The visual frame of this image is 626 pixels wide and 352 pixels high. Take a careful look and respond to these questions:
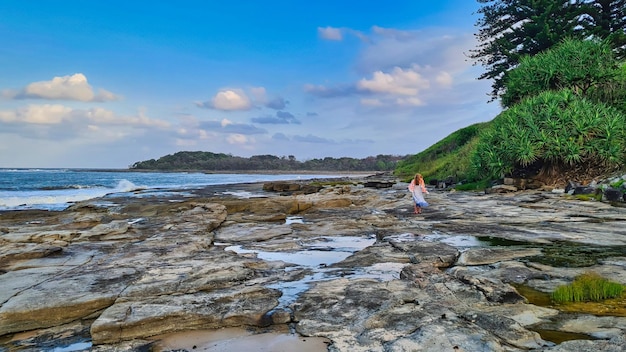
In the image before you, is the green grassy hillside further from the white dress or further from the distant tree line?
the distant tree line

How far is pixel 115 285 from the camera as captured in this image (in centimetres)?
599

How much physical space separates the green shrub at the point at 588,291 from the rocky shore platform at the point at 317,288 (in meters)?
0.17

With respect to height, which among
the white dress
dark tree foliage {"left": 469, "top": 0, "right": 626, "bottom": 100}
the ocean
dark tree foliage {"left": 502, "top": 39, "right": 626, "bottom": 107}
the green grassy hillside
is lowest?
the ocean

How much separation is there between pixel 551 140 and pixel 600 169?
8.51 feet

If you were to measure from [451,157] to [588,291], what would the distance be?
33.1 m

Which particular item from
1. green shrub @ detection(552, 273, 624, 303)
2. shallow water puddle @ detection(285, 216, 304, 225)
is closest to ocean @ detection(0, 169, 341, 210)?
shallow water puddle @ detection(285, 216, 304, 225)

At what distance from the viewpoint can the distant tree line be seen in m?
145

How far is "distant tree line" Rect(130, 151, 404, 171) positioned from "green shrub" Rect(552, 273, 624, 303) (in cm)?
12982

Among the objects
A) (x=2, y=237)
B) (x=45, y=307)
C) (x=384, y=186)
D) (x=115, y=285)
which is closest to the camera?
(x=45, y=307)

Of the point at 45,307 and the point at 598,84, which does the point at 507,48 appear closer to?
the point at 598,84

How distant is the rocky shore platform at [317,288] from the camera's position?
4.02 meters

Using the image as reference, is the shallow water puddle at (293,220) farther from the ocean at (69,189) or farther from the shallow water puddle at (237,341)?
the ocean at (69,189)

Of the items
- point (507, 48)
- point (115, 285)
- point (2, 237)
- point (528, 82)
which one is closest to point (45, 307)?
point (115, 285)

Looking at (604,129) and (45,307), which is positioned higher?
(604,129)
